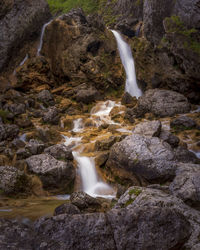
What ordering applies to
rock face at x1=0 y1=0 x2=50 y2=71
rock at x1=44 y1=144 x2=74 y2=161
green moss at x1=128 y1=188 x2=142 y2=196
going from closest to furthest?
green moss at x1=128 y1=188 x2=142 y2=196, rock at x1=44 y1=144 x2=74 y2=161, rock face at x1=0 y1=0 x2=50 y2=71

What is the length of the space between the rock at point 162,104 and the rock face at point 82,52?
15.5ft

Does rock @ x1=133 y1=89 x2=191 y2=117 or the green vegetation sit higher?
the green vegetation

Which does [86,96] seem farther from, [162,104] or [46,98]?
[162,104]

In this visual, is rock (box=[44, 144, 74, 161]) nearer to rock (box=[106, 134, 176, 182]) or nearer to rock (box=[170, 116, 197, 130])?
rock (box=[106, 134, 176, 182])

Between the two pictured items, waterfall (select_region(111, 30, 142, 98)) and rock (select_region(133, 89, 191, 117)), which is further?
waterfall (select_region(111, 30, 142, 98))

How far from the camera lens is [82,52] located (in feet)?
63.9

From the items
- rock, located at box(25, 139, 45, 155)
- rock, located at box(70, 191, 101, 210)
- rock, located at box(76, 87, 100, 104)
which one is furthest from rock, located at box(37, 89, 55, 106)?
rock, located at box(70, 191, 101, 210)

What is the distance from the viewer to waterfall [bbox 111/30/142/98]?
763 inches

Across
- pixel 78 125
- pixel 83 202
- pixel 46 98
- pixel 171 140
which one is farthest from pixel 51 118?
pixel 83 202

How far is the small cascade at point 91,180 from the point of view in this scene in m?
8.25

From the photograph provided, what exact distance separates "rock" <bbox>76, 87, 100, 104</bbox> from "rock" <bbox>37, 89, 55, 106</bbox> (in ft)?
6.52

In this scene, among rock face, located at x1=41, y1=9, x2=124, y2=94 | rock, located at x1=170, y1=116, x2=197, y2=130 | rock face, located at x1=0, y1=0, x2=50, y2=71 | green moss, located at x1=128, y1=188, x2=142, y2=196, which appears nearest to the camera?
green moss, located at x1=128, y1=188, x2=142, y2=196

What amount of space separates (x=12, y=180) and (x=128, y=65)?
15808 mm

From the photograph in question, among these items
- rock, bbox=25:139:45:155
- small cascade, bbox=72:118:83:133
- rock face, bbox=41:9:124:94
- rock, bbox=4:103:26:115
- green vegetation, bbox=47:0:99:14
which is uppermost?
green vegetation, bbox=47:0:99:14
